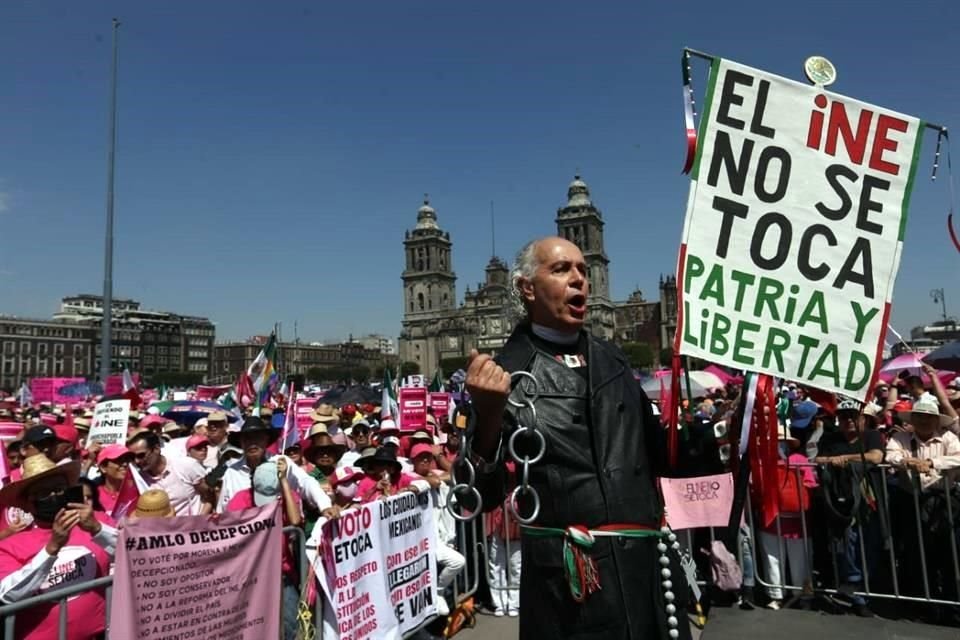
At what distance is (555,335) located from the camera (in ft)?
7.77

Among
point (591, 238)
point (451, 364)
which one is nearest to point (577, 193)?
point (591, 238)

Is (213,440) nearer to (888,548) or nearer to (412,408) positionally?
(412,408)

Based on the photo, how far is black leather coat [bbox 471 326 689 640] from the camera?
2.10 metres

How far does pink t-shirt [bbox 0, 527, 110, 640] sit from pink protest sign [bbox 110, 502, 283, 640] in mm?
392

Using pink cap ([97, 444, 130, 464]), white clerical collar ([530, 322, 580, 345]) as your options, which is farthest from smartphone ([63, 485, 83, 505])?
white clerical collar ([530, 322, 580, 345])

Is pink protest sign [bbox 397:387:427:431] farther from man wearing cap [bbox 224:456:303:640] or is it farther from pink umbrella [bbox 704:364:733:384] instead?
pink umbrella [bbox 704:364:733:384]

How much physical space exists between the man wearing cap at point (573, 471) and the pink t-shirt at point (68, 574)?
8.48 feet

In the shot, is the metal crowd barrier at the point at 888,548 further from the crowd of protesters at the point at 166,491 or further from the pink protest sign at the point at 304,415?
the pink protest sign at the point at 304,415

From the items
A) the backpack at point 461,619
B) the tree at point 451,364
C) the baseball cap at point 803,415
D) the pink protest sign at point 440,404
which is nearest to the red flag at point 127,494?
the backpack at point 461,619

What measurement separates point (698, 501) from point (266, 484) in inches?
146

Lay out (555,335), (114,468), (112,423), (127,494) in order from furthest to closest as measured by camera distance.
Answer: (112,423)
(114,468)
(127,494)
(555,335)

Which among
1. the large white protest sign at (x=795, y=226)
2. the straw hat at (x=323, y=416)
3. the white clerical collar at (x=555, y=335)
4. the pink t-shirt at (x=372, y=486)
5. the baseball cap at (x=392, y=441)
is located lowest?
the pink t-shirt at (x=372, y=486)

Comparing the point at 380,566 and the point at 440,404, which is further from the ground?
the point at 440,404

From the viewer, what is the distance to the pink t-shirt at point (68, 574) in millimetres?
3391
